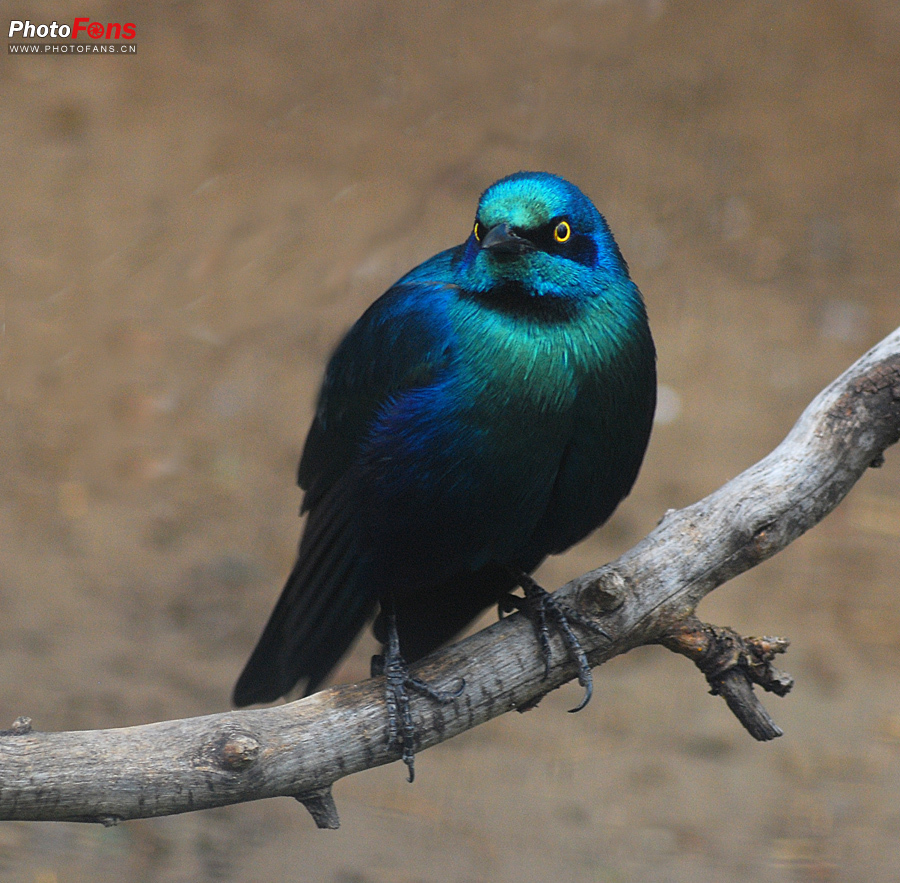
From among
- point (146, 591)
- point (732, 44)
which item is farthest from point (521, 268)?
point (732, 44)

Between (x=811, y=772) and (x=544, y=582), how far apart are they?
1.29 metres

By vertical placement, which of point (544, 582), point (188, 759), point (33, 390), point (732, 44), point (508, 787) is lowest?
point (188, 759)

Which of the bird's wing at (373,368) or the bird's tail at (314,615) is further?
the bird's tail at (314,615)

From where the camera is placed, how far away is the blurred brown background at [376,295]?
14.0ft

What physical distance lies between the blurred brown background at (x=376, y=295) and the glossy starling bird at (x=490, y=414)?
5.55ft

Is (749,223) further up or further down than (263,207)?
further down

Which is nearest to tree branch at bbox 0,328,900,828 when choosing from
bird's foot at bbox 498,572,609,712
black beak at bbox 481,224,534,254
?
bird's foot at bbox 498,572,609,712

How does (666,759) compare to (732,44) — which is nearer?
(666,759)

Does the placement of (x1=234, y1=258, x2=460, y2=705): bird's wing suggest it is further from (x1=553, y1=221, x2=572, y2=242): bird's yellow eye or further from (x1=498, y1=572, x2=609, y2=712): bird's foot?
(x1=498, y1=572, x2=609, y2=712): bird's foot

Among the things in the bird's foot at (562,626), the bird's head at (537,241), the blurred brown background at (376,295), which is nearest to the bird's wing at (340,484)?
the bird's head at (537,241)

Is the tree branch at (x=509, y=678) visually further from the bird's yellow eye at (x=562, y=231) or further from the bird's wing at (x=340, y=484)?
the bird's yellow eye at (x=562, y=231)

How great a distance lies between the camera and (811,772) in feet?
14.9

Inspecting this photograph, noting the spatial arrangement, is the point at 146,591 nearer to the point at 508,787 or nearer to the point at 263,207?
the point at 508,787

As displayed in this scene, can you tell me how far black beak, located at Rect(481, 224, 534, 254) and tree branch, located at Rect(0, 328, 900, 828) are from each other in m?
0.75
